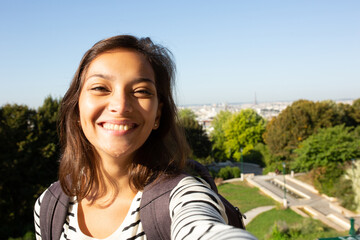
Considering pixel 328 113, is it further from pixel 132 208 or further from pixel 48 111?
pixel 132 208

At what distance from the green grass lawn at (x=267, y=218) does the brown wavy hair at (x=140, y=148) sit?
24.6ft

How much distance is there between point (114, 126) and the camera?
1.41m

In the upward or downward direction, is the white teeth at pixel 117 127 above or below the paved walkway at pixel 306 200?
above

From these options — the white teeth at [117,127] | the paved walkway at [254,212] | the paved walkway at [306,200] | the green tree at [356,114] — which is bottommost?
the paved walkway at [306,200]

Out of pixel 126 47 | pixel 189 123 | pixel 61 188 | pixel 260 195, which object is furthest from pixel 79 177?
pixel 189 123

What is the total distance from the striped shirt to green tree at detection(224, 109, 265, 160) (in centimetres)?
3597

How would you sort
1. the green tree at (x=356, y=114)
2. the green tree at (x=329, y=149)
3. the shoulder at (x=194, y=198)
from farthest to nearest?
the green tree at (x=356, y=114), the green tree at (x=329, y=149), the shoulder at (x=194, y=198)

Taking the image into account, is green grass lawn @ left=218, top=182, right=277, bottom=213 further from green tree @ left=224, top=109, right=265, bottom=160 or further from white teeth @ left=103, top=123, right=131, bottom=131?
white teeth @ left=103, top=123, right=131, bottom=131

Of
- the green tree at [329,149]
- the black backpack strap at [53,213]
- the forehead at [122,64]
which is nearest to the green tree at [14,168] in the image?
the black backpack strap at [53,213]

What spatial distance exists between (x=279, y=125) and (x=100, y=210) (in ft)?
102

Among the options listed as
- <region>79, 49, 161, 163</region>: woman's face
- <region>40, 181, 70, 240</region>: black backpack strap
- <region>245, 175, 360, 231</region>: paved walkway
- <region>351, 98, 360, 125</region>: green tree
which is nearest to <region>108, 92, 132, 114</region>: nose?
<region>79, 49, 161, 163</region>: woman's face

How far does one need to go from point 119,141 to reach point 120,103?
19 cm

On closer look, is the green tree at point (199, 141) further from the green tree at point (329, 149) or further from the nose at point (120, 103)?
the nose at point (120, 103)

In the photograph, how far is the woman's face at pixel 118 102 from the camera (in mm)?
1405
